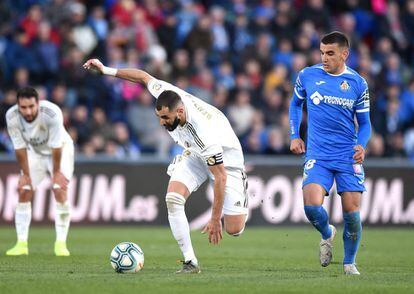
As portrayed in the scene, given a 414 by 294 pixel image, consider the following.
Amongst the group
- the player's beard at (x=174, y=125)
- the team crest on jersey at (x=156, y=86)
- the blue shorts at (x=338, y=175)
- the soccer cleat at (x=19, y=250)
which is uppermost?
the team crest on jersey at (x=156, y=86)

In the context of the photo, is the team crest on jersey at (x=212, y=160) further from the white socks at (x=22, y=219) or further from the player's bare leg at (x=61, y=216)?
the white socks at (x=22, y=219)

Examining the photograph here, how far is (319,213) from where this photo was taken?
11.3 m

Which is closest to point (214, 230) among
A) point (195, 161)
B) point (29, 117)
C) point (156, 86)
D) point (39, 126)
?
point (195, 161)

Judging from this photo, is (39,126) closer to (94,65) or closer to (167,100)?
(94,65)

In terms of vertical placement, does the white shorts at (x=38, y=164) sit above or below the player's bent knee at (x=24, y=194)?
above

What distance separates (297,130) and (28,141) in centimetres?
465

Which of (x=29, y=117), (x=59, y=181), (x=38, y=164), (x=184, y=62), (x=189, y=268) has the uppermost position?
(x=184, y=62)

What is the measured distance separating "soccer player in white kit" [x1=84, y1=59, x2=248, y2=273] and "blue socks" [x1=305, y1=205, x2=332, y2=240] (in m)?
1.02

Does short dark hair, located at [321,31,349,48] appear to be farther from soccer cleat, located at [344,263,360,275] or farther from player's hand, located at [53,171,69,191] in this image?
player's hand, located at [53,171,69,191]

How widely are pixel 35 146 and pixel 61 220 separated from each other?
1.16 m

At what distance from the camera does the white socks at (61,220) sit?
14453mm

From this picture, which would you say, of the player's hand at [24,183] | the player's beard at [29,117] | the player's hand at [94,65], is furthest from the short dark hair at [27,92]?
the player's hand at [94,65]

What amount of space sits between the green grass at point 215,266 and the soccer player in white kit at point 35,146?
1.13ft

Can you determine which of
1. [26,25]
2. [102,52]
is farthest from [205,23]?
[26,25]
